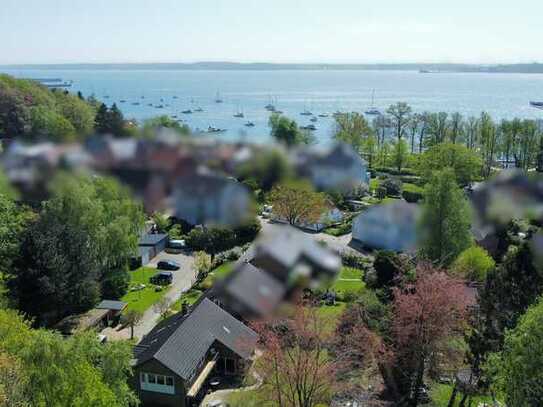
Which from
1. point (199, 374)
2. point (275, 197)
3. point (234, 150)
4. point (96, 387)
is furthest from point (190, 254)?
point (234, 150)

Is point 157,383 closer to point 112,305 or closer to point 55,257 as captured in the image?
point 112,305

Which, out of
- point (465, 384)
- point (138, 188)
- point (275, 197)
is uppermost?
point (138, 188)

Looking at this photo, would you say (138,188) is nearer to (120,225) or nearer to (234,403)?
(234,403)

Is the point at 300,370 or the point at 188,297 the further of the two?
the point at 188,297

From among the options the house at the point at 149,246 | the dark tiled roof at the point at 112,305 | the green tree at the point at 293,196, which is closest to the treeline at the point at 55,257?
the dark tiled roof at the point at 112,305

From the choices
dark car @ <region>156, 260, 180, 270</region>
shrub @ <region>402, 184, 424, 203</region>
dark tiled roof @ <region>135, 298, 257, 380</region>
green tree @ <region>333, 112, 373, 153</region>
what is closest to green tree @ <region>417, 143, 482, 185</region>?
shrub @ <region>402, 184, 424, 203</region>

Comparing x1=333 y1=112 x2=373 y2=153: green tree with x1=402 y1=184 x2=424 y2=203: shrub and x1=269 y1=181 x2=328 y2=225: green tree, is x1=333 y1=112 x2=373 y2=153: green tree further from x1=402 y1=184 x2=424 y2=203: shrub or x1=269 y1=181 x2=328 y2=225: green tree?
x1=402 y1=184 x2=424 y2=203: shrub
